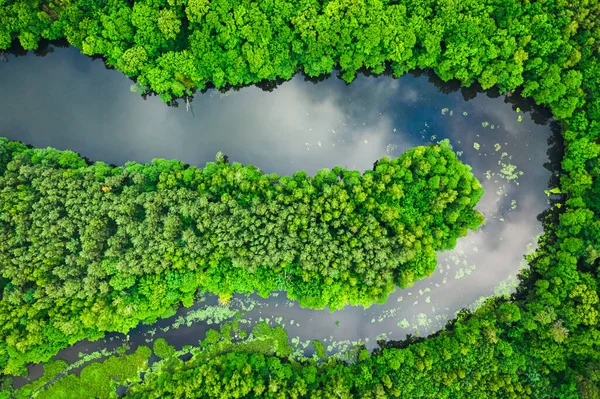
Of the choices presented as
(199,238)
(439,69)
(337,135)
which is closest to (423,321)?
(337,135)

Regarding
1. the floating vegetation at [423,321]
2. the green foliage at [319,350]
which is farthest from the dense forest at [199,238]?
the floating vegetation at [423,321]

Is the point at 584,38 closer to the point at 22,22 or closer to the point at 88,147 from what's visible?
the point at 88,147

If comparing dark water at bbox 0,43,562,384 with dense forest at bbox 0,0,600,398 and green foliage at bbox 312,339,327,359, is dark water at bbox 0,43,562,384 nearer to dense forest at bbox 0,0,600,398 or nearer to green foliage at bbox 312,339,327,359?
green foliage at bbox 312,339,327,359

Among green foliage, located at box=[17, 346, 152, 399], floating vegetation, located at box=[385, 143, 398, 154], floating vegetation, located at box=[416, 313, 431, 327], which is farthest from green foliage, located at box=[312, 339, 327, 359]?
floating vegetation, located at box=[385, 143, 398, 154]

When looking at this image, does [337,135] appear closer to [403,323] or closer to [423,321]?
[403,323]

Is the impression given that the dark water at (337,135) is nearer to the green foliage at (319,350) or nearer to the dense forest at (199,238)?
the green foliage at (319,350)

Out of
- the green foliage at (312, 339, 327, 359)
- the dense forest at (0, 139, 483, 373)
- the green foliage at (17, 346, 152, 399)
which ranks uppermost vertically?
the dense forest at (0, 139, 483, 373)
